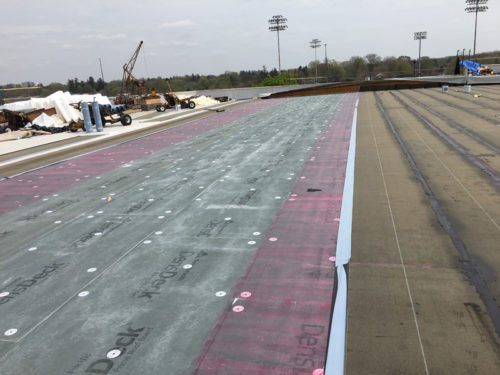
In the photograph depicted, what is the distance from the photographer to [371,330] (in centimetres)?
415

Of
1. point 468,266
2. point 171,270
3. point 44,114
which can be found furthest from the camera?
point 44,114

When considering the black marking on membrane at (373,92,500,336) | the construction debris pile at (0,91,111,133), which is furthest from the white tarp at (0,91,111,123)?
the black marking on membrane at (373,92,500,336)

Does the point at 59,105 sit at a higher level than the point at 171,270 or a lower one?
higher

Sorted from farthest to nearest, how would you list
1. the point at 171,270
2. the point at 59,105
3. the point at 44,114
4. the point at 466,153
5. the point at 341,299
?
1. the point at 59,105
2. the point at 44,114
3. the point at 466,153
4. the point at 171,270
5. the point at 341,299

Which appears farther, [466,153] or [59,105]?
[59,105]

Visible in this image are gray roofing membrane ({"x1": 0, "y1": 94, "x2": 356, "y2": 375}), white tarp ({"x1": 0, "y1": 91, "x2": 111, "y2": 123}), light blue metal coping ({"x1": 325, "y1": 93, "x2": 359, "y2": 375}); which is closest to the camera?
light blue metal coping ({"x1": 325, "y1": 93, "x2": 359, "y2": 375})

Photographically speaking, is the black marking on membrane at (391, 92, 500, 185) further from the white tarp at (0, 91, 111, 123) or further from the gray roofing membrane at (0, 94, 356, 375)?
the white tarp at (0, 91, 111, 123)

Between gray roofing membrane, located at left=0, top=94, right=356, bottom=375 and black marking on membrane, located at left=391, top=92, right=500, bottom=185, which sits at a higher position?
black marking on membrane, located at left=391, top=92, right=500, bottom=185

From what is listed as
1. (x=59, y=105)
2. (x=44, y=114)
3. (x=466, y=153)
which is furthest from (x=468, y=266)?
(x=59, y=105)

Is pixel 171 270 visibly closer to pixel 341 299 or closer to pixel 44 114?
pixel 341 299

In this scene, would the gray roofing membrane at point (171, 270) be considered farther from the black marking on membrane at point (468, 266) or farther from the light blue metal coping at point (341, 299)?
the black marking on membrane at point (468, 266)

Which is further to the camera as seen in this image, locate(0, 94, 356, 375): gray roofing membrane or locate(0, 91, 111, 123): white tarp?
locate(0, 91, 111, 123): white tarp

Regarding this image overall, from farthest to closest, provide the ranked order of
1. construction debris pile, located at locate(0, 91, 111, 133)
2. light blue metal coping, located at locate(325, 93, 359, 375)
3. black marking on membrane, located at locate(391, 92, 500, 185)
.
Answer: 1. construction debris pile, located at locate(0, 91, 111, 133)
2. black marking on membrane, located at locate(391, 92, 500, 185)
3. light blue metal coping, located at locate(325, 93, 359, 375)

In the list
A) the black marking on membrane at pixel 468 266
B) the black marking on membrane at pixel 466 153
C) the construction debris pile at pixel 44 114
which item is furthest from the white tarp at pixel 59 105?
the black marking on membrane at pixel 468 266
